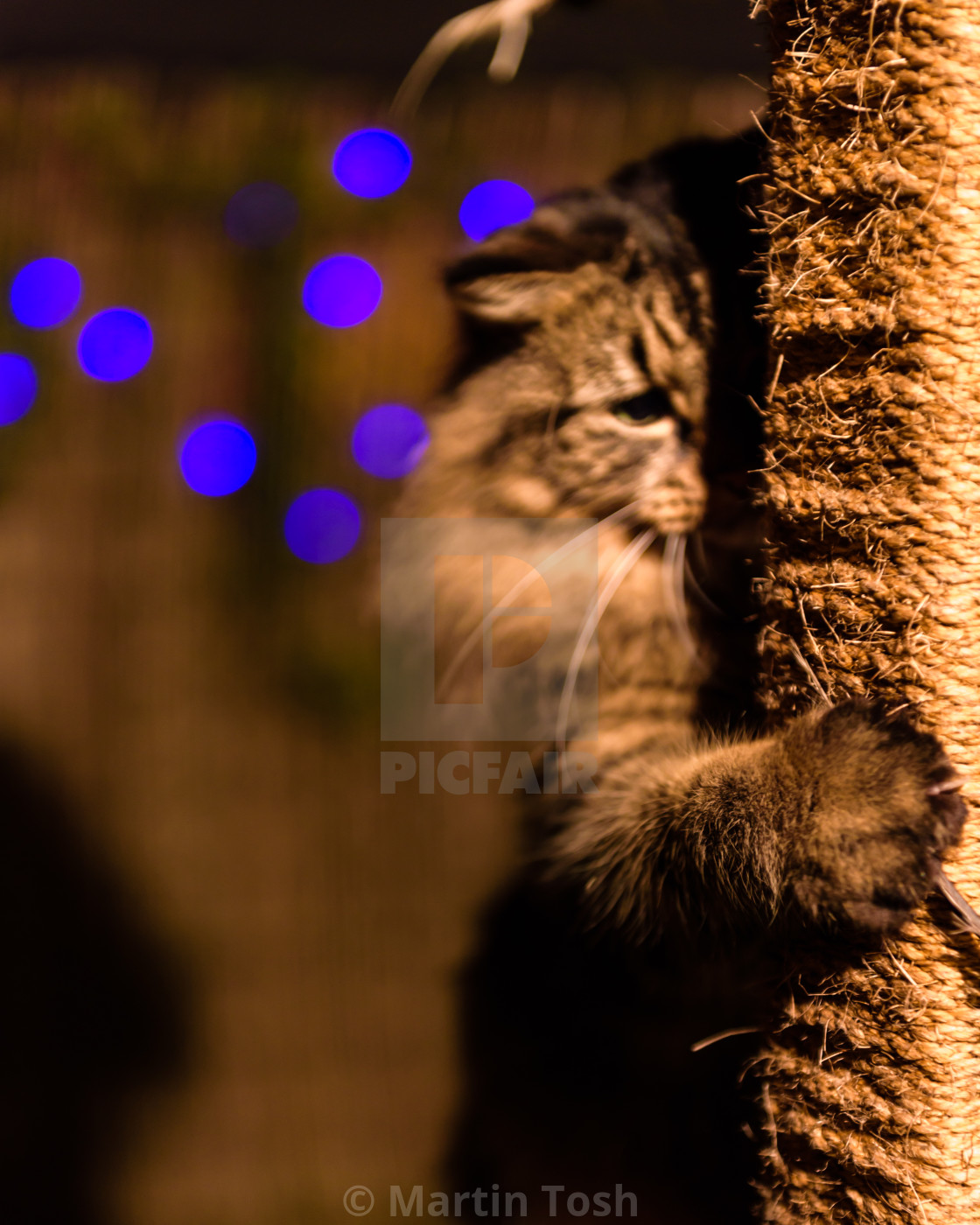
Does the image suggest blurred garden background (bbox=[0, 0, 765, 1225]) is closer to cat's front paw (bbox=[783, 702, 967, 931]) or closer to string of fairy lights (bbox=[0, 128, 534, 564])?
string of fairy lights (bbox=[0, 128, 534, 564])

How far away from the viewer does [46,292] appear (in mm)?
974

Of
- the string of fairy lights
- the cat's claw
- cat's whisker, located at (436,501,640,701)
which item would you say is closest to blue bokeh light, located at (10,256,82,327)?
the string of fairy lights

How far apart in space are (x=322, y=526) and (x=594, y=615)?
38 cm

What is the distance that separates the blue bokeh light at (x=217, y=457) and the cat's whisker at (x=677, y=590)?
544 millimetres

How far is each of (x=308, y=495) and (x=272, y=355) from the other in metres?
0.18

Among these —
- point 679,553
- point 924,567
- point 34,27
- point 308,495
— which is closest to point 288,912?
point 308,495

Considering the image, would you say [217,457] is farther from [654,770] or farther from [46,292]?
[654,770]

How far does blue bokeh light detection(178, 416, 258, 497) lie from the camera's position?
0.98m

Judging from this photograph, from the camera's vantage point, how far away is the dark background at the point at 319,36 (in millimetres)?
Result: 922

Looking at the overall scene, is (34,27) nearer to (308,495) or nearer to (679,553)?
(308,495)

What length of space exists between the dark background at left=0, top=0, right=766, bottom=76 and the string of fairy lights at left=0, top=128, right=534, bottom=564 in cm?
12

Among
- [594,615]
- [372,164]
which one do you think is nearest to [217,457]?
[372,164]

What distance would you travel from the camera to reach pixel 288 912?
1023 mm

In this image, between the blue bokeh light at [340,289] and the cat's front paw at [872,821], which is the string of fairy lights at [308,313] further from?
the cat's front paw at [872,821]
